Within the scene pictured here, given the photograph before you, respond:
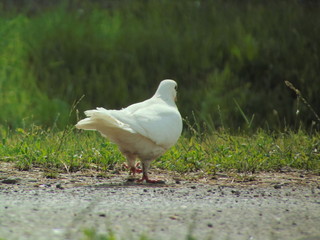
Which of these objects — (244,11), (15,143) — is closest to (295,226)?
(15,143)

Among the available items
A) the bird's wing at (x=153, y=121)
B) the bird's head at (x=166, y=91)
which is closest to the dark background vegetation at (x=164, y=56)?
the bird's head at (x=166, y=91)

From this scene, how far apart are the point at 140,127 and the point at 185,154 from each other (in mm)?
1319

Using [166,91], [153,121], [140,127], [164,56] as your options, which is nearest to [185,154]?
[166,91]

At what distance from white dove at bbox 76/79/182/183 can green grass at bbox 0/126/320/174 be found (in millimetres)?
629

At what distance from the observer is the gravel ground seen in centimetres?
422

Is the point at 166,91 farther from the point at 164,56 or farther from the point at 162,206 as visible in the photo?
the point at 164,56

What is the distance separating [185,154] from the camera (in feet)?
22.7

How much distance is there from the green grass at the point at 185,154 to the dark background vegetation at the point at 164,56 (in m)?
3.26

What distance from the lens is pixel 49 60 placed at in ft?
41.3

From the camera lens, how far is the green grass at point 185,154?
21.6ft

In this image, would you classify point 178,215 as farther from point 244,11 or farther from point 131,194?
point 244,11

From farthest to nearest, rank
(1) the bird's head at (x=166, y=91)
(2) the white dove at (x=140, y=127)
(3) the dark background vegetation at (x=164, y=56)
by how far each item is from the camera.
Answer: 1. (3) the dark background vegetation at (x=164, y=56)
2. (1) the bird's head at (x=166, y=91)
3. (2) the white dove at (x=140, y=127)

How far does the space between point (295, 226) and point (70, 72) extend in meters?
8.59

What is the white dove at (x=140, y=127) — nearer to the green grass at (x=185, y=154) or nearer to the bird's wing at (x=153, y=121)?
the bird's wing at (x=153, y=121)
